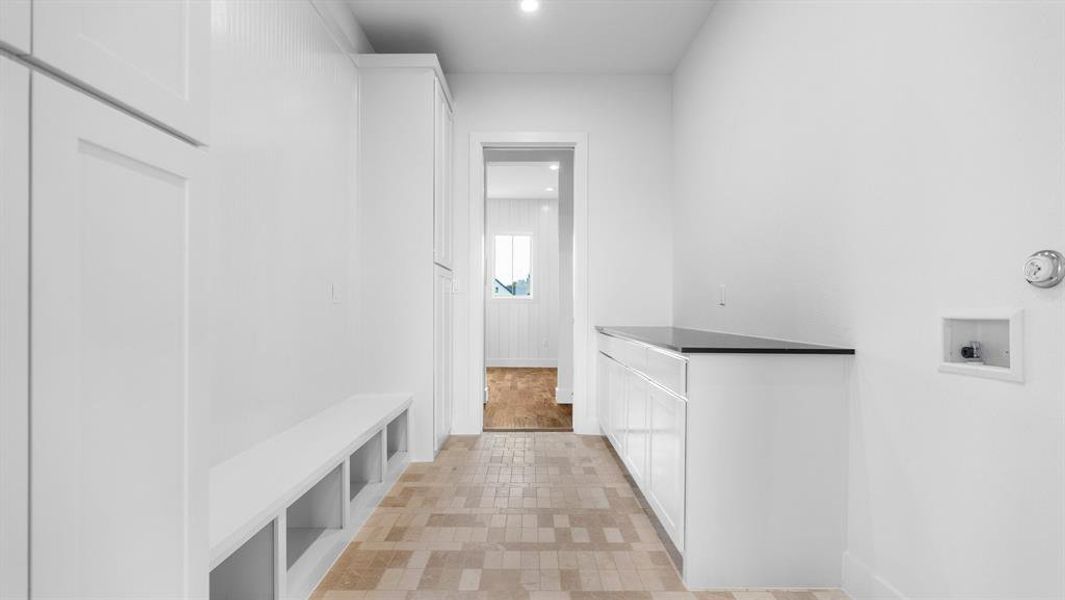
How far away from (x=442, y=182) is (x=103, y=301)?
10.5 ft

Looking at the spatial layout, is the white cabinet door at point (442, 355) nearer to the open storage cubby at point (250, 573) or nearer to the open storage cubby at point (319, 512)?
the open storage cubby at point (319, 512)

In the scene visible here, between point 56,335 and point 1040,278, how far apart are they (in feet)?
5.57

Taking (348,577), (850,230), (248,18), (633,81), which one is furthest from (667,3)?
(348,577)

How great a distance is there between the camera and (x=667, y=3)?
3.42m

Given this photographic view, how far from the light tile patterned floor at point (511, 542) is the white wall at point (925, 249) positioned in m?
0.55

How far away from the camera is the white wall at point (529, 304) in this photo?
9516mm

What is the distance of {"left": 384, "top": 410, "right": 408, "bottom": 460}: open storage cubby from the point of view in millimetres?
3605

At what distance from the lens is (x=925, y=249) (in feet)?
5.19

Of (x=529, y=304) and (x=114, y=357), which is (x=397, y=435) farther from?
(x=529, y=304)

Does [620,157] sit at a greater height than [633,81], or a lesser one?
lesser

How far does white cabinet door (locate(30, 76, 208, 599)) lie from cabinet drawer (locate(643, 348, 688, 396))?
151cm

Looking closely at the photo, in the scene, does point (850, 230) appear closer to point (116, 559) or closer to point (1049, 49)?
point (1049, 49)

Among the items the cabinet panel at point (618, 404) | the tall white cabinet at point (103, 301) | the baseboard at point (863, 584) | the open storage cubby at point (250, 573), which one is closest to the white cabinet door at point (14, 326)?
the tall white cabinet at point (103, 301)

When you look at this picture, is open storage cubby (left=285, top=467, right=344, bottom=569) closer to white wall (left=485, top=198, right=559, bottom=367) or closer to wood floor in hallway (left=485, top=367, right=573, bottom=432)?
wood floor in hallway (left=485, top=367, right=573, bottom=432)
